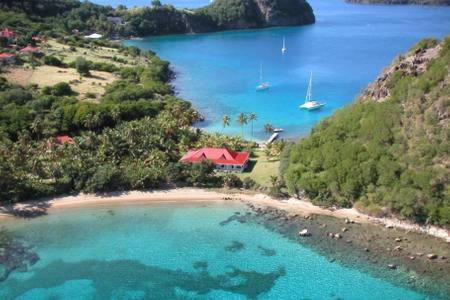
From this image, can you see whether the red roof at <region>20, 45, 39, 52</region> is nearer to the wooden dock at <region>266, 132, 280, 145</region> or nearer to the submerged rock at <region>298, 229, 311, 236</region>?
the wooden dock at <region>266, 132, 280, 145</region>

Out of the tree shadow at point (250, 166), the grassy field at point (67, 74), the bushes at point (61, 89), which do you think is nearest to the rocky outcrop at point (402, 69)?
the tree shadow at point (250, 166)

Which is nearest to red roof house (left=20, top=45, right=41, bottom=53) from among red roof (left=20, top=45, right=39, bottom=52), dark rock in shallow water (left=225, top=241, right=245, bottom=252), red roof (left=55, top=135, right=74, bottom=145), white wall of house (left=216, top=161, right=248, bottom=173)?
red roof (left=20, top=45, right=39, bottom=52)

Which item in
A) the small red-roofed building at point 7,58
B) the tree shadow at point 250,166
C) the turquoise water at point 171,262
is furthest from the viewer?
the small red-roofed building at point 7,58

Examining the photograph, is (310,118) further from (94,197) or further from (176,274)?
(176,274)

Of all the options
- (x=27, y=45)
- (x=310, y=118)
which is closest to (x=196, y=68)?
(x=27, y=45)

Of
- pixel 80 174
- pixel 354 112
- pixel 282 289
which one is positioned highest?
pixel 354 112

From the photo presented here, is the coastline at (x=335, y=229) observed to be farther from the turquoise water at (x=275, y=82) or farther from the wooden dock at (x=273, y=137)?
the turquoise water at (x=275, y=82)
